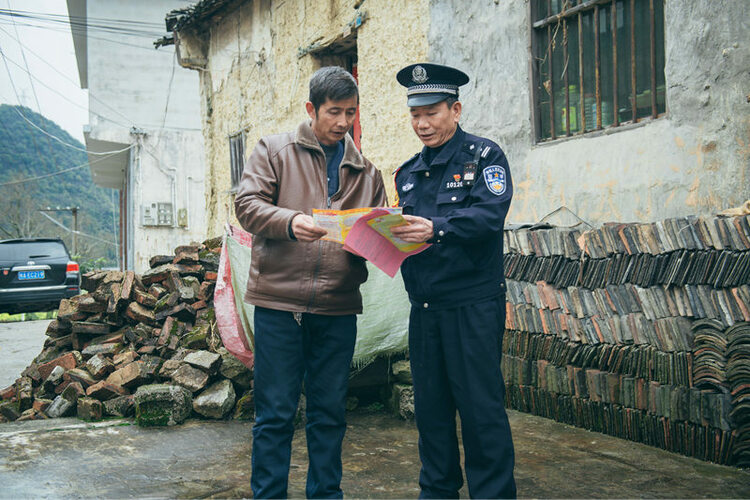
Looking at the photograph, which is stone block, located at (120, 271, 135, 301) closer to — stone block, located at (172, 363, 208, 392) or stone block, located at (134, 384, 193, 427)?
stone block, located at (172, 363, 208, 392)

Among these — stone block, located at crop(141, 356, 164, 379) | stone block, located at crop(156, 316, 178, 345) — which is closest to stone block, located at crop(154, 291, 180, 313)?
stone block, located at crop(156, 316, 178, 345)

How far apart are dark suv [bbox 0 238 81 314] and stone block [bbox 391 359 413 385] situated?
965 cm

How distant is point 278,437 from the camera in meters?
2.74

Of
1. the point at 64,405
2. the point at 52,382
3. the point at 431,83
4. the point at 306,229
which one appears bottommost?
the point at 64,405

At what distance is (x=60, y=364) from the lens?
5723mm

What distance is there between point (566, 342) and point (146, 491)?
2876 millimetres

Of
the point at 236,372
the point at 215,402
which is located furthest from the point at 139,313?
the point at 215,402

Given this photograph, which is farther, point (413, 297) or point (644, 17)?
point (644, 17)

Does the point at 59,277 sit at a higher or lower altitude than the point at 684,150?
lower

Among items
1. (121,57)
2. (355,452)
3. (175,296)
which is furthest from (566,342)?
(121,57)

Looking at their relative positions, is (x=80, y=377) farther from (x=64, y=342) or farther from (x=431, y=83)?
(x=431, y=83)

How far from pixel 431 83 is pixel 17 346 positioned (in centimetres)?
916

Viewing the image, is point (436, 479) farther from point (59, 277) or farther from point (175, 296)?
point (59, 277)

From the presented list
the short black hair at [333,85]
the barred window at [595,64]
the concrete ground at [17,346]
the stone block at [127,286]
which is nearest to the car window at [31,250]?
the concrete ground at [17,346]
